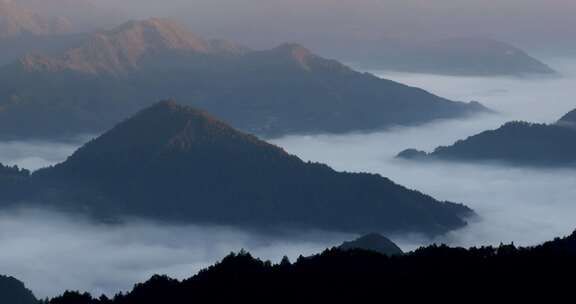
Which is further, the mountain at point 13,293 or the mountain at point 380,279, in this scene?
the mountain at point 13,293

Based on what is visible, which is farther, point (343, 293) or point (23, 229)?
point (23, 229)

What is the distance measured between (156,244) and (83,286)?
99.8ft

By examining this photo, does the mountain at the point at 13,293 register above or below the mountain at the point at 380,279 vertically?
above

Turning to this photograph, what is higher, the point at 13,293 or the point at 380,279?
the point at 13,293

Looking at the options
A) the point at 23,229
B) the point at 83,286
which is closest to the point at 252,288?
the point at 83,286

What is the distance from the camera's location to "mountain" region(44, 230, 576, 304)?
78.4 m

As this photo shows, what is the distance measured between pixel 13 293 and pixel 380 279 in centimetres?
5365

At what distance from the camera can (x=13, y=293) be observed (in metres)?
129

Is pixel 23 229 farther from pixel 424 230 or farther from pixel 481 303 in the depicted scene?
pixel 481 303

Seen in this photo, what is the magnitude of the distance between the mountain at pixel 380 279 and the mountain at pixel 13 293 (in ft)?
113

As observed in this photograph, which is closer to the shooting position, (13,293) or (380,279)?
(380,279)

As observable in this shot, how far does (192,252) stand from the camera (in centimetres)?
18850

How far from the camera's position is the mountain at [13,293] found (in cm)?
12756

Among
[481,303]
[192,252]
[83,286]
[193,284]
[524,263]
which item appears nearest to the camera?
[481,303]
